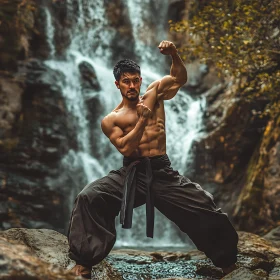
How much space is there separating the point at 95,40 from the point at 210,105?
6.30 metres

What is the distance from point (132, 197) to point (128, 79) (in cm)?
116

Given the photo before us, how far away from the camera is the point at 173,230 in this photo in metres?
Answer: 11.9

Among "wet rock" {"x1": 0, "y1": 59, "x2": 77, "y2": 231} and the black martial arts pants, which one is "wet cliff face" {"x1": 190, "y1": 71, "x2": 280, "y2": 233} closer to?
"wet rock" {"x1": 0, "y1": 59, "x2": 77, "y2": 231}

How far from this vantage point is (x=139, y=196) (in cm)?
433

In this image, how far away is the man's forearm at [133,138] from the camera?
→ 4047 millimetres

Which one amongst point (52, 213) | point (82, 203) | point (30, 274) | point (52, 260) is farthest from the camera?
point (52, 213)

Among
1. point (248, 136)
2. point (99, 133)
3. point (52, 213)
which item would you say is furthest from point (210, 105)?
point (52, 213)

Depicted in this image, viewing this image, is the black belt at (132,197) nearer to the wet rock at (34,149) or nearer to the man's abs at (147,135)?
the man's abs at (147,135)

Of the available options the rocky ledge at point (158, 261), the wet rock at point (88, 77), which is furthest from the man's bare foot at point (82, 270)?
the wet rock at point (88, 77)

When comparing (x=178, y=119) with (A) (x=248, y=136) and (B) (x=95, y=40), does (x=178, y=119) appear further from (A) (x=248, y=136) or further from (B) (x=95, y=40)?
(B) (x=95, y=40)

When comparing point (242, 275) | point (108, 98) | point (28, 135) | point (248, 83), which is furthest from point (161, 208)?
point (108, 98)

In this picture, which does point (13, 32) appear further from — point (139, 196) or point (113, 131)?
point (139, 196)

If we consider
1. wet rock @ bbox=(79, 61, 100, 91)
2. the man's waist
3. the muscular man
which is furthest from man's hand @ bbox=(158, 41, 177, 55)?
wet rock @ bbox=(79, 61, 100, 91)

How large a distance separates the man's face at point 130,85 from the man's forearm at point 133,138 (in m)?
0.47
